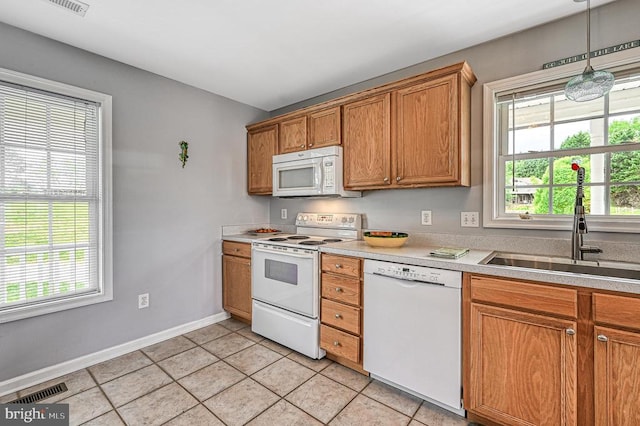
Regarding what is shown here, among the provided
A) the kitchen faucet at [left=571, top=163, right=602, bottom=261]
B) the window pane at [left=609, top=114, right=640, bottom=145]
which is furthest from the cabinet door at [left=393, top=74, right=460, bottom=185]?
the window pane at [left=609, top=114, right=640, bottom=145]

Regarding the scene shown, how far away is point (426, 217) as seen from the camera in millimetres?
2498

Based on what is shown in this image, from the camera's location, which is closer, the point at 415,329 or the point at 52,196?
the point at 415,329

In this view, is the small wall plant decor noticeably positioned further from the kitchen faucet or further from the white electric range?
the kitchen faucet

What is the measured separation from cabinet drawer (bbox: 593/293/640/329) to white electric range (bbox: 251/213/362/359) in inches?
65.1

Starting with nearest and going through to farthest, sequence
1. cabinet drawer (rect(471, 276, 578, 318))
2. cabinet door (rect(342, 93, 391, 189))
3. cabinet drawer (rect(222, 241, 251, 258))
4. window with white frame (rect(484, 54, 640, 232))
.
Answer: cabinet drawer (rect(471, 276, 578, 318)) → window with white frame (rect(484, 54, 640, 232)) → cabinet door (rect(342, 93, 391, 189)) → cabinet drawer (rect(222, 241, 251, 258))

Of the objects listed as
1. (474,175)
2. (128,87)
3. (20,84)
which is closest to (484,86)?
(474,175)

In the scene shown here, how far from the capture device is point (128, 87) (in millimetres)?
2549

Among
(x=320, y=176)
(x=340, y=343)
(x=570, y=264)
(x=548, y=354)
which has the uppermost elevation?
(x=320, y=176)

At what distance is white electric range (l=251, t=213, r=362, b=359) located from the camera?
2.40 metres

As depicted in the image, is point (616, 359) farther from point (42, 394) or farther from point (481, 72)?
point (42, 394)

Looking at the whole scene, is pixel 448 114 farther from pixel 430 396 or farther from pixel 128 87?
pixel 128 87

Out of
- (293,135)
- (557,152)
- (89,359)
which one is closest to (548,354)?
(557,152)

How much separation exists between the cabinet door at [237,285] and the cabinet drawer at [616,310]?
8.44 ft

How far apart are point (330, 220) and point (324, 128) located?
0.93m
